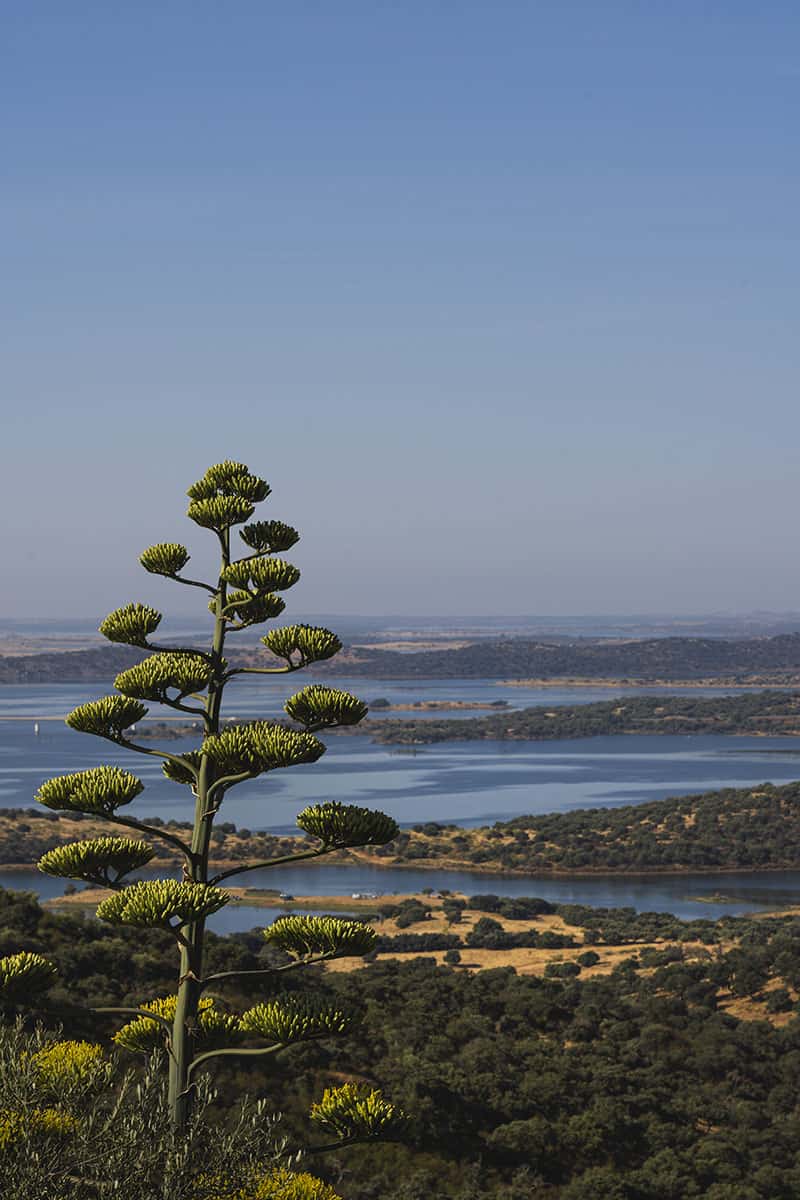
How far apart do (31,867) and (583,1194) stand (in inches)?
2171

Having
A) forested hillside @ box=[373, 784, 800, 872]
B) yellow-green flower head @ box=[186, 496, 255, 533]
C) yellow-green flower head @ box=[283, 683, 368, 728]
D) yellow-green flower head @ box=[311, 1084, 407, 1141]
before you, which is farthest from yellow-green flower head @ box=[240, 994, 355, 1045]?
forested hillside @ box=[373, 784, 800, 872]

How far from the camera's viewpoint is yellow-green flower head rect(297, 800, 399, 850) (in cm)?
777

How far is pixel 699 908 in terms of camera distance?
6131 centimetres

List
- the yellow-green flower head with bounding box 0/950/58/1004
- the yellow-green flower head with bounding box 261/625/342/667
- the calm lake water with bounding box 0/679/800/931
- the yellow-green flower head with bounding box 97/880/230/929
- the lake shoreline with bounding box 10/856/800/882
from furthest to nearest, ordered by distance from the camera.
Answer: the lake shoreline with bounding box 10/856/800/882 < the calm lake water with bounding box 0/679/800/931 < the yellow-green flower head with bounding box 261/625/342/667 < the yellow-green flower head with bounding box 0/950/58/1004 < the yellow-green flower head with bounding box 97/880/230/929

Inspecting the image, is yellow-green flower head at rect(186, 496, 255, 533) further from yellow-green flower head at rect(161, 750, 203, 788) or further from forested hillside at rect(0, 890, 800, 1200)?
forested hillside at rect(0, 890, 800, 1200)

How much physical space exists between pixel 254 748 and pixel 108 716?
42.4 inches

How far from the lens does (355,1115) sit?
7.93m

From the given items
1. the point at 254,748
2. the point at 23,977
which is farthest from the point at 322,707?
the point at 23,977

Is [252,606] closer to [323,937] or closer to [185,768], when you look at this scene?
[185,768]

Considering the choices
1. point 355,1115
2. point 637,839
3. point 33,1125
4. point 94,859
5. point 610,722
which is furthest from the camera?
point 610,722

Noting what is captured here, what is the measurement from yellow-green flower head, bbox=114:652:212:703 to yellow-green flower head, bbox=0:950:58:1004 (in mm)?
1650

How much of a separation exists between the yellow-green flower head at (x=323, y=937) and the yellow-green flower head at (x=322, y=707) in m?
1.20

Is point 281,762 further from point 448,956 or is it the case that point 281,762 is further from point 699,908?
point 699,908

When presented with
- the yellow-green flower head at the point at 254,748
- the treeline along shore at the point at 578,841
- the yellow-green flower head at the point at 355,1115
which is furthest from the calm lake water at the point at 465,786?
the yellow-green flower head at the point at 254,748
